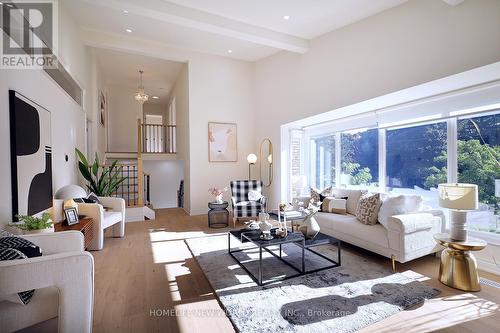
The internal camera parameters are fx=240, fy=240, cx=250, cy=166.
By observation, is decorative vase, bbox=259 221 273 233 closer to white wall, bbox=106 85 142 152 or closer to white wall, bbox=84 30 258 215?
white wall, bbox=84 30 258 215

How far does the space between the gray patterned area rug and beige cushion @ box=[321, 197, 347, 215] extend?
94 cm

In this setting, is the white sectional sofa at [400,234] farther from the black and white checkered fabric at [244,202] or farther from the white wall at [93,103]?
the white wall at [93,103]

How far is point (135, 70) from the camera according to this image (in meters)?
7.07

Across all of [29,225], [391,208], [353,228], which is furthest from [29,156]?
[391,208]

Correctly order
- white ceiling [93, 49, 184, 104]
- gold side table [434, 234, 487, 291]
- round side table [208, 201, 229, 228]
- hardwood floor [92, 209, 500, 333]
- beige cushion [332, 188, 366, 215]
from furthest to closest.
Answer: white ceiling [93, 49, 184, 104] < round side table [208, 201, 229, 228] < beige cushion [332, 188, 366, 215] < gold side table [434, 234, 487, 291] < hardwood floor [92, 209, 500, 333]

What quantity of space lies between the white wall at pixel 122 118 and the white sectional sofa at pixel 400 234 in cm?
806

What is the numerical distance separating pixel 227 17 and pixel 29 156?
11.3 feet

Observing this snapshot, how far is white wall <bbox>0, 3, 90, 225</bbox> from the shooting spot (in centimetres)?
208

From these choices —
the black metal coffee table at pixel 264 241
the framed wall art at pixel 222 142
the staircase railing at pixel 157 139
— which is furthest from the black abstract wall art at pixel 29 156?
the staircase railing at pixel 157 139

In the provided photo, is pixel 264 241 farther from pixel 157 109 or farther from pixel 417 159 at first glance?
pixel 157 109

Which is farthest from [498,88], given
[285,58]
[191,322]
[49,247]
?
[49,247]

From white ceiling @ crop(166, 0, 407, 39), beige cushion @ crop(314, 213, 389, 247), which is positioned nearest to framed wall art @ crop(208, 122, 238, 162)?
white ceiling @ crop(166, 0, 407, 39)

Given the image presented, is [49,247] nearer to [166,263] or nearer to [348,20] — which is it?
[166,263]

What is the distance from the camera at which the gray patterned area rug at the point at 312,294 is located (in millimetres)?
1903
